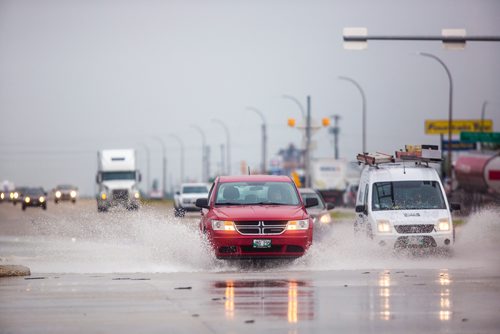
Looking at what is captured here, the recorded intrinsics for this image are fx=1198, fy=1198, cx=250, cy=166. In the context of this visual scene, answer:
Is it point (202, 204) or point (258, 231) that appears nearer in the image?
point (258, 231)

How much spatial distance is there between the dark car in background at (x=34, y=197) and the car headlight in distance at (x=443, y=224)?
196 ft

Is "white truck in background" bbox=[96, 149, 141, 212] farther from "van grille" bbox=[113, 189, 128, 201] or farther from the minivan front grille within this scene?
the minivan front grille

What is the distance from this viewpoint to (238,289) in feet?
55.9

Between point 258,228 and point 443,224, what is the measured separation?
17.2 ft

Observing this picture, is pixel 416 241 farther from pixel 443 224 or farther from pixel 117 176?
pixel 117 176

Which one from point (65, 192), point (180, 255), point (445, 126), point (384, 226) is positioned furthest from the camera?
point (445, 126)

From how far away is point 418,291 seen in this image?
53.6 ft

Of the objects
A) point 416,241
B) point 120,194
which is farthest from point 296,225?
point 120,194

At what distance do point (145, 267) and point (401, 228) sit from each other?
19.0 feet

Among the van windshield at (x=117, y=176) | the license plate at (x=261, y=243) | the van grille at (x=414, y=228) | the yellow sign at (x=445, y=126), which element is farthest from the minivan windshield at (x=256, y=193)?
the yellow sign at (x=445, y=126)

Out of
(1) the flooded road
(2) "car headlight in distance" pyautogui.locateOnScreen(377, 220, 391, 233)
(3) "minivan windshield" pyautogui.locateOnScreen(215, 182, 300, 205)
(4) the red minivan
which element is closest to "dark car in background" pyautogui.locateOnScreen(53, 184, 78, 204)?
(1) the flooded road

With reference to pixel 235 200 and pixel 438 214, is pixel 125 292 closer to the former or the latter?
pixel 235 200

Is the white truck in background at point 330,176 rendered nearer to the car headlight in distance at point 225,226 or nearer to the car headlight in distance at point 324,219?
the car headlight in distance at point 324,219

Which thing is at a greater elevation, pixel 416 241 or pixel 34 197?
pixel 416 241
